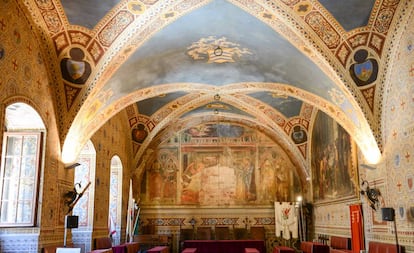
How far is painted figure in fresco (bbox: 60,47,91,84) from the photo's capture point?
1098 centimetres

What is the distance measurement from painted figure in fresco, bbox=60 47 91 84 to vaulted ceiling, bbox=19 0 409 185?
1.0 inches

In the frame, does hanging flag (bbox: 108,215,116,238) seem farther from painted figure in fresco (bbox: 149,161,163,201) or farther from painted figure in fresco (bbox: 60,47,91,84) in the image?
painted figure in fresco (bbox: 60,47,91,84)

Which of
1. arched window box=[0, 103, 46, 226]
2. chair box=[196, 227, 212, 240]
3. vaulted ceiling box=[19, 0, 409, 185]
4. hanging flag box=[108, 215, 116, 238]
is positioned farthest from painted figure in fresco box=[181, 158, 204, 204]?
arched window box=[0, 103, 46, 226]

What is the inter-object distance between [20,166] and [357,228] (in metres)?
9.63

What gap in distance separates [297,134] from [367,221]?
6.97 meters

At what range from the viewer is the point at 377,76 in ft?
36.6

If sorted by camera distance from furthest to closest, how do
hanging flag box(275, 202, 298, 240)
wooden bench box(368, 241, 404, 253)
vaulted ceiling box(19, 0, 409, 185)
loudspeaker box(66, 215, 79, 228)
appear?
hanging flag box(275, 202, 298, 240) < loudspeaker box(66, 215, 79, 228) < vaulted ceiling box(19, 0, 409, 185) < wooden bench box(368, 241, 404, 253)

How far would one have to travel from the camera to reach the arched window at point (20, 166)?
33.2ft

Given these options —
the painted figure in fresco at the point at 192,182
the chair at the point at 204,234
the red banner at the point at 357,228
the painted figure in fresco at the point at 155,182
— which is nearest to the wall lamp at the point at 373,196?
the red banner at the point at 357,228

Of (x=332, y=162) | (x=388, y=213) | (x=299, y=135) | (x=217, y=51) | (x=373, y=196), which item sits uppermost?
(x=217, y=51)

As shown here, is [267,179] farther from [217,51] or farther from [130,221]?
[217,51]

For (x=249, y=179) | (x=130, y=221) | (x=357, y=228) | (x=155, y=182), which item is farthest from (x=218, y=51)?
(x=155, y=182)

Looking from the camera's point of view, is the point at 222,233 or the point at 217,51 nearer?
the point at 217,51

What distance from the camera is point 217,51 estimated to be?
42.4ft
